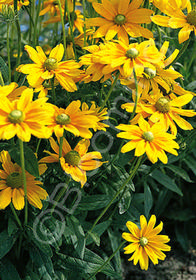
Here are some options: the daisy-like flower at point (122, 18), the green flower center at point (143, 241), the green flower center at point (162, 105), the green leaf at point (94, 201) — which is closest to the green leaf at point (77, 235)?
the green leaf at point (94, 201)

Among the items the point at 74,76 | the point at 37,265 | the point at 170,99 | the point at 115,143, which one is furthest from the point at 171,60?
the point at 37,265

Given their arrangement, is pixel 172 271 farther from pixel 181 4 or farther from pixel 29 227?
pixel 181 4

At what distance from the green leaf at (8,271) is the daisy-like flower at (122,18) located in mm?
616

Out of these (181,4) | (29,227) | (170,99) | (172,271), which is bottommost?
(172,271)

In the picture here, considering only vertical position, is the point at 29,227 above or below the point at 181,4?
below

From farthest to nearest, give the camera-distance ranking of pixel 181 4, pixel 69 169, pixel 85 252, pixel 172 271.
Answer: pixel 172 271, pixel 85 252, pixel 181 4, pixel 69 169

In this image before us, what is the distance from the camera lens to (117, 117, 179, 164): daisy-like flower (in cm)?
78

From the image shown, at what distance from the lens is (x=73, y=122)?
0.77 m

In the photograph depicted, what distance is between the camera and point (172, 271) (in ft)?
4.97

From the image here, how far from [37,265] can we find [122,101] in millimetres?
531

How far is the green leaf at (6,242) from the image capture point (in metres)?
0.94

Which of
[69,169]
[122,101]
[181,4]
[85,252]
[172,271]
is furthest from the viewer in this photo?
[172,271]

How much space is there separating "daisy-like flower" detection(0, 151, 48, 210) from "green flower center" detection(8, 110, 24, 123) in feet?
0.62

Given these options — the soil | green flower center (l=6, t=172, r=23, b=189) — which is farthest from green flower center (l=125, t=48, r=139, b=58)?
the soil
